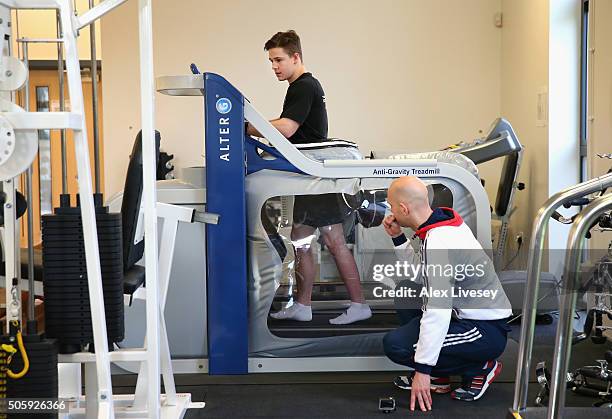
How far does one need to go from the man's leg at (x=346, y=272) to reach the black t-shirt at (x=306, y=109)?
1.71 feet

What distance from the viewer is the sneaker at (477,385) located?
370cm

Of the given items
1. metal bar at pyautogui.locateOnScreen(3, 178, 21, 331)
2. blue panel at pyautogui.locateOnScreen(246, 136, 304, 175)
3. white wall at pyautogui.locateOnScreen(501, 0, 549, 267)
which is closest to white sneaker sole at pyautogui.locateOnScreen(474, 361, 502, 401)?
blue panel at pyautogui.locateOnScreen(246, 136, 304, 175)

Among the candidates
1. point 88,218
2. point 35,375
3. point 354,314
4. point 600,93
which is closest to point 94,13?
point 88,218

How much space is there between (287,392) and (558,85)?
3272 millimetres

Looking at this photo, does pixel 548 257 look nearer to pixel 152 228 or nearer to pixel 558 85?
pixel 558 85

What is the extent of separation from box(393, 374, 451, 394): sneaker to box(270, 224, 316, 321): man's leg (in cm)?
58

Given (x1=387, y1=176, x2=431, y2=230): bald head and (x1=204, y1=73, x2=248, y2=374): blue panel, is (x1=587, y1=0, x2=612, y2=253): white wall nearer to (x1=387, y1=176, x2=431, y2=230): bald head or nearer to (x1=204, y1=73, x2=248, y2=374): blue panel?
(x1=387, y1=176, x2=431, y2=230): bald head

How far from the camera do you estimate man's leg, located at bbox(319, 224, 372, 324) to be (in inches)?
166

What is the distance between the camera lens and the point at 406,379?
3.91 metres

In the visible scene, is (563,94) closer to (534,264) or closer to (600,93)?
(600,93)

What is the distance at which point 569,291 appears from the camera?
7.06 ft

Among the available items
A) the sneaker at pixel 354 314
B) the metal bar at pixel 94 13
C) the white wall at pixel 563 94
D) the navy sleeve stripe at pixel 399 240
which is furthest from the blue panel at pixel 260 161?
the white wall at pixel 563 94

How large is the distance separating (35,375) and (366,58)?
5.50m

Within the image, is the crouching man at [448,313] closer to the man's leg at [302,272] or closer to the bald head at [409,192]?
the bald head at [409,192]
